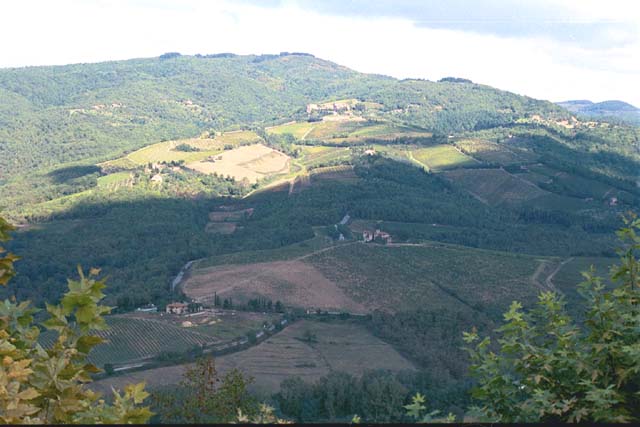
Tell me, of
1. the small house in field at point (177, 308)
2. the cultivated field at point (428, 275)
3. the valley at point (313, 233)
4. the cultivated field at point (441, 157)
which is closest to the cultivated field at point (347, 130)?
the valley at point (313, 233)

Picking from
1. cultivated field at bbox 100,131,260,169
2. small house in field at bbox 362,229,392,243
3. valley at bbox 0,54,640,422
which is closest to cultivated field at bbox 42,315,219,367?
valley at bbox 0,54,640,422

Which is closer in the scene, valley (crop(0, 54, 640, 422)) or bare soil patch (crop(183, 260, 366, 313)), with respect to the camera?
valley (crop(0, 54, 640, 422))

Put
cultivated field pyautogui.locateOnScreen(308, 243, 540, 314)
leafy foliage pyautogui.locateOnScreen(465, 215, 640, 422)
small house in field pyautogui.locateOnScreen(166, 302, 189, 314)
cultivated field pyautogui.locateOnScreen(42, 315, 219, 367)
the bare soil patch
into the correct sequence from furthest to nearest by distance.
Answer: the bare soil patch, cultivated field pyautogui.locateOnScreen(308, 243, 540, 314), small house in field pyautogui.locateOnScreen(166, 302, 189, 314), cultivated field pyautogui.locateOnScreen(42, 315, 219, 367), leafy foliage pyautogui.locateOnScreen(465, 215, 640, 422)

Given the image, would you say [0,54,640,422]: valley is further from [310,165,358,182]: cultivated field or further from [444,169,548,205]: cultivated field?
[310,165,358,182]: cultivated field

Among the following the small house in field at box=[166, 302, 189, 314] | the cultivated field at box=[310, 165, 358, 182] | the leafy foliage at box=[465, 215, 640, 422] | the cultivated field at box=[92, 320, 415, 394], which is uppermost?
the leafy foliage at box=[465, 215, 640, 422]

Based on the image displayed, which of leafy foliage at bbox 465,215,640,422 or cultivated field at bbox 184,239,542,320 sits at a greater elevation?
leafy foliage at bbox 465,215,640,422

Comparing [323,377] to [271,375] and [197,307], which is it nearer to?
[271,375]

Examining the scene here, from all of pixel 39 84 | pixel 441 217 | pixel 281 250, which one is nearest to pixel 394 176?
pixel 441 217
